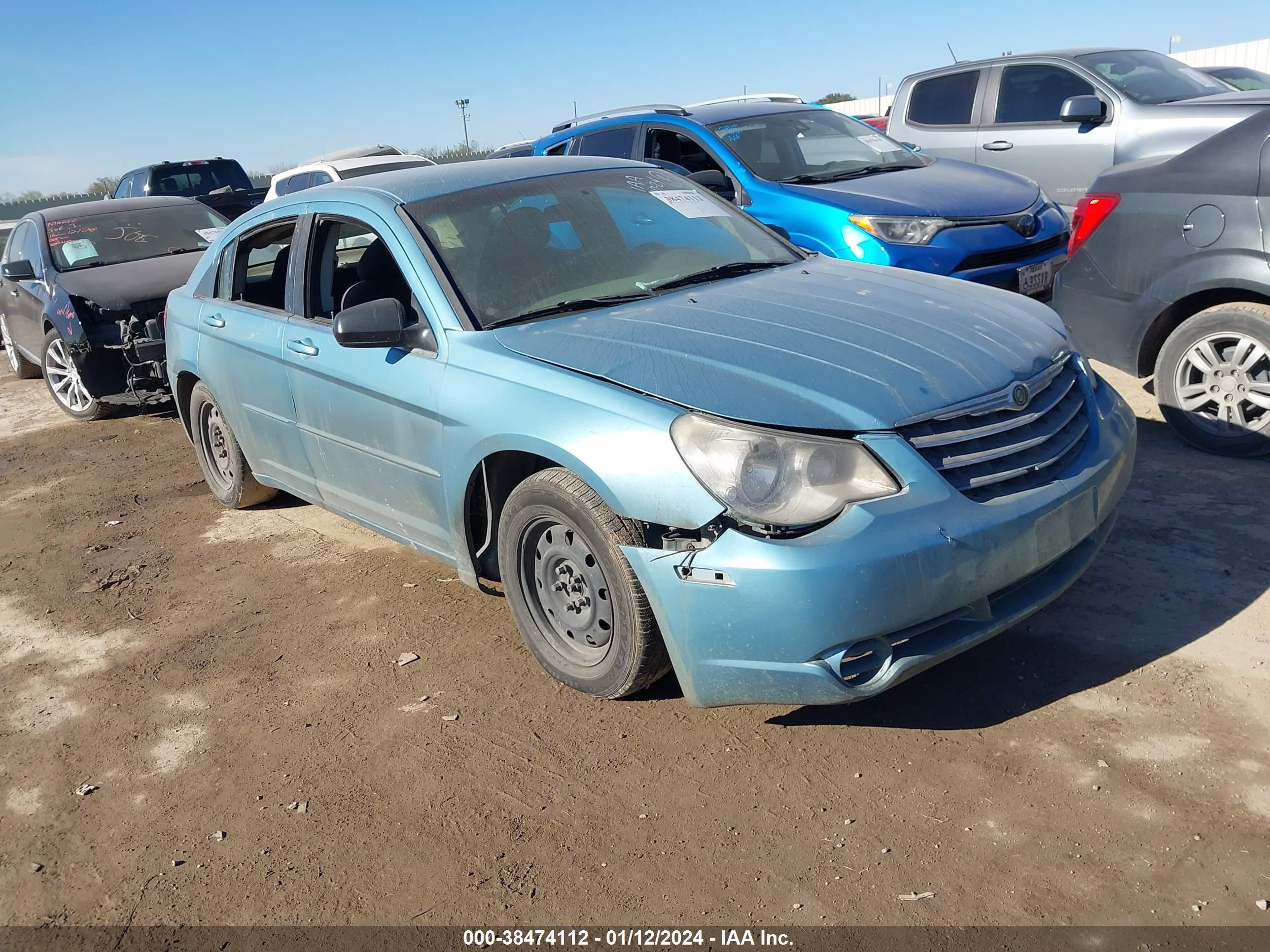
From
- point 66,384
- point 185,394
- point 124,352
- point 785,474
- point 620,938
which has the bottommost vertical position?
point 66,384

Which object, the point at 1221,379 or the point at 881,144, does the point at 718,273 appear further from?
the point at 881,144

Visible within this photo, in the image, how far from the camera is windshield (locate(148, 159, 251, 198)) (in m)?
18.5

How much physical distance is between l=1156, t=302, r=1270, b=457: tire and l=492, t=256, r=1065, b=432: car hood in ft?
4.41

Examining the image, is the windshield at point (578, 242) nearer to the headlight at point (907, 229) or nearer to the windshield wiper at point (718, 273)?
the windshield wiper at point (718, 273)

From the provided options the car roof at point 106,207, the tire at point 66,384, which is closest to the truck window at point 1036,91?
the car roof at point 106,207

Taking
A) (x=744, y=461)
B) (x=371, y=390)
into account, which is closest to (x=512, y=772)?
(x=744, y=461)

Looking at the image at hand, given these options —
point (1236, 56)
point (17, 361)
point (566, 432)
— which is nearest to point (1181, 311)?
point (566, 432)

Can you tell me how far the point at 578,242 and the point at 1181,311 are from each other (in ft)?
9.67

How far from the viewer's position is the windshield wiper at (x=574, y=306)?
12.5 ft

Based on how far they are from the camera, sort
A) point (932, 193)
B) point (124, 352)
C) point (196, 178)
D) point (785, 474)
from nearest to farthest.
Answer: point (785, 474), point (932, 193), point (124, 352), point (196, 178)

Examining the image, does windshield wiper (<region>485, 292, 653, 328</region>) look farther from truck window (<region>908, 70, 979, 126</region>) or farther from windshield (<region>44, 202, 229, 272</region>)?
truck window (<region>908, 70, 979, 126</region>)

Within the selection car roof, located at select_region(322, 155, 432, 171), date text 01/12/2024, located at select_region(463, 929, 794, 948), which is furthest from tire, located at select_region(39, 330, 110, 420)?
date text 01/12/2024, located at select_region(463, 929, 794, 948)

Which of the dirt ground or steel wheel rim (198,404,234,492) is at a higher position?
steel wheel rim (198,404,234,492)

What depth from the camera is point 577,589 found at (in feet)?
11.5
